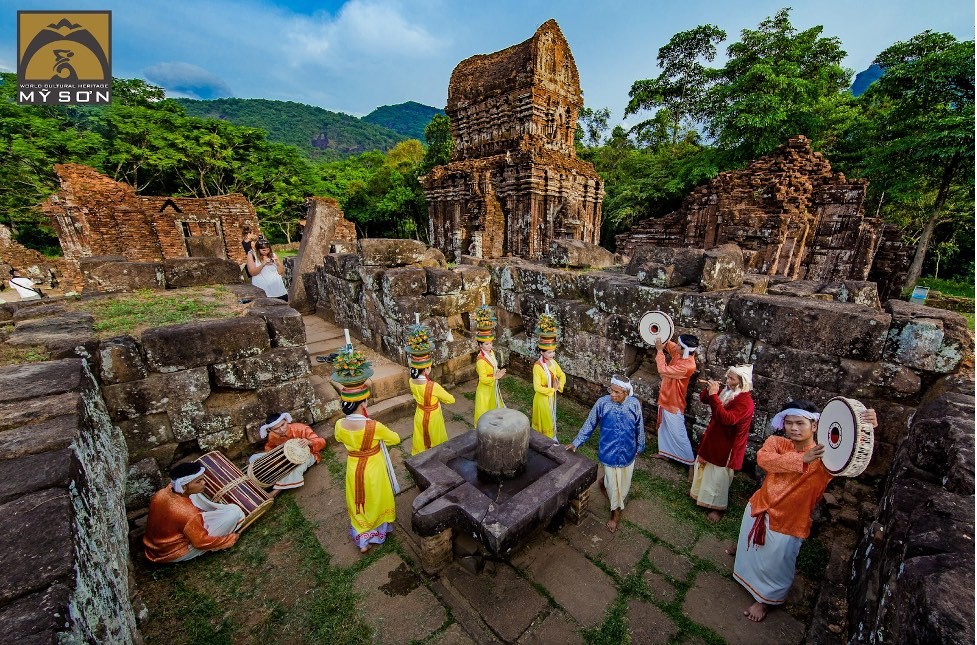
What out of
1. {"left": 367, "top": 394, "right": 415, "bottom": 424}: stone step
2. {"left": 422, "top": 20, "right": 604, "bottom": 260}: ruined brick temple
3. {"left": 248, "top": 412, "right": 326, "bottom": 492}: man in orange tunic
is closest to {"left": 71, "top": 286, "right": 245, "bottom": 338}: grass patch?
{"left": 248, "top": 412, "right": 326, "bottom": 492}: man in orange tunic

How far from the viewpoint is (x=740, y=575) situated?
2768 millimetres

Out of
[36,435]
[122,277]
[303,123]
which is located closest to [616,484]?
[36,435]

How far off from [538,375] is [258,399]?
3093 millimetres

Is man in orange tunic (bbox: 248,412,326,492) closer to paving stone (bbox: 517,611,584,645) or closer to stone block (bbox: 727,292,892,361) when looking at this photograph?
paving stone (bbox: 517,611,584,645)

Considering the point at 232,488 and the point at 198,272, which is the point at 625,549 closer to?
the point at 232,488

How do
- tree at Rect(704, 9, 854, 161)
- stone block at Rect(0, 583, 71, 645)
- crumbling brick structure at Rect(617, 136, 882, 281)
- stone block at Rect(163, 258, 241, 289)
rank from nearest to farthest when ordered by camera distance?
1. stone block at Rect(0, 583, 71, 645)
2. stone block at Rect(163, 258, 241, 289)
3. crumbling brick structure at Rect(617, 136, 882, 281)
4. tree at Rect(704, 9, 854, 161)

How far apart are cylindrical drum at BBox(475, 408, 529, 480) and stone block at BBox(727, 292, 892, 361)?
2.52 metres

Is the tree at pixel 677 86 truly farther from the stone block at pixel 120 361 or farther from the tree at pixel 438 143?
the stone block at pixel 120 361

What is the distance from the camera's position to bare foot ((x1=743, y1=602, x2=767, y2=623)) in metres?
2.55

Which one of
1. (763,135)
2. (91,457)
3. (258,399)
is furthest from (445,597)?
(763,135)

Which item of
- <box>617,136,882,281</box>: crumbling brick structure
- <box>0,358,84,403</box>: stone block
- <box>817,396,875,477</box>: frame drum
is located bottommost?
<box>0,358,84,403</box>: stone block

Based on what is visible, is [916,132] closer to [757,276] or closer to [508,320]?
[757,276]

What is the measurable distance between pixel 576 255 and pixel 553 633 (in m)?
4.92

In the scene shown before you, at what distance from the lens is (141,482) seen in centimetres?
341
